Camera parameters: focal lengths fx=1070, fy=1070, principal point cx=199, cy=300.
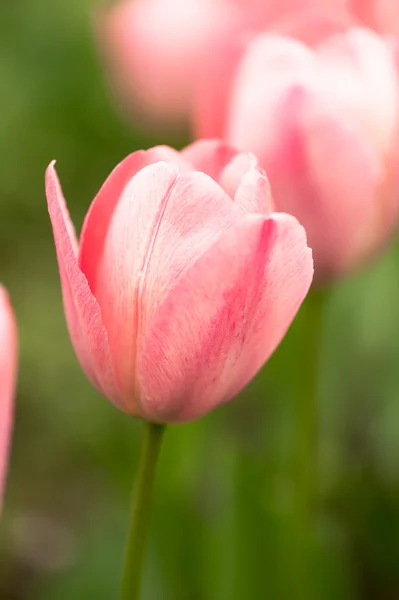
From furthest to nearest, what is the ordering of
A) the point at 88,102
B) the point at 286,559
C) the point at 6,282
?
the point at 88,102
the point at 6,282
the point at 286,559

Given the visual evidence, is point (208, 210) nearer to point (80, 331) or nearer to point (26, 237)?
point (80, 331)

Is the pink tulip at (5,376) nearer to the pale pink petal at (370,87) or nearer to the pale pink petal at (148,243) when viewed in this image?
the pale pink petal at (148,243)

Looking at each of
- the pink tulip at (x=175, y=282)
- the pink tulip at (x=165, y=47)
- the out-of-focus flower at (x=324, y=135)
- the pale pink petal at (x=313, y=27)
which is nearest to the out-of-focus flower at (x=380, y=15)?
the pale pink petal at (x=313, y=27)

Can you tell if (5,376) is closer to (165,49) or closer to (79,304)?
(79,304)

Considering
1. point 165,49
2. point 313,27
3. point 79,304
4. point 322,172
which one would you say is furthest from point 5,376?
point 165,49

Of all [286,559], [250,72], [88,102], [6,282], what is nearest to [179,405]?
[250,72]

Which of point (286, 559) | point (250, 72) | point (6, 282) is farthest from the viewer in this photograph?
point (6, 282)
